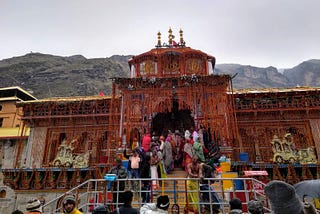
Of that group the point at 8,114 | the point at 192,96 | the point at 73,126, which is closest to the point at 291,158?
the point at 192,96

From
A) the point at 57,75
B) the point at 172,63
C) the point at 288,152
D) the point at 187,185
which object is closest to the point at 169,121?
the point at 172,63

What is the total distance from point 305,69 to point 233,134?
207 feet

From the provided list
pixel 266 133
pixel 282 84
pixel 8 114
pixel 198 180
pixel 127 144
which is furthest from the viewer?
pixel 282 84

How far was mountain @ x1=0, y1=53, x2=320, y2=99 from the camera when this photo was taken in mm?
43594

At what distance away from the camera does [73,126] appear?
53.5 ft

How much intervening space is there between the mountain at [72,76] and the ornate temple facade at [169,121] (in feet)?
86.4

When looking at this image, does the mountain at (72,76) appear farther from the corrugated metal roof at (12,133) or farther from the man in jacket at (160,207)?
the man in jacket at (160,207)

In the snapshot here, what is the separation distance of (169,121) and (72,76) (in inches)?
1467

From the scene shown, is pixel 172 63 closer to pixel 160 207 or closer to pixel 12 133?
pixel 160 207

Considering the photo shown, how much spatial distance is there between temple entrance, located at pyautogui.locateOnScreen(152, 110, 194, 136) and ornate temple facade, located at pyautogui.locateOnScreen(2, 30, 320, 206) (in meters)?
0.07

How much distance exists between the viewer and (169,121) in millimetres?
16203

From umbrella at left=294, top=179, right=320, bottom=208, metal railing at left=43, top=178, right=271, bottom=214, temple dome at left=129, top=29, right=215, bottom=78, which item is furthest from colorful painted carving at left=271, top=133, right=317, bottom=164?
temple dome at left=129, top=29, right=215, bottom=78

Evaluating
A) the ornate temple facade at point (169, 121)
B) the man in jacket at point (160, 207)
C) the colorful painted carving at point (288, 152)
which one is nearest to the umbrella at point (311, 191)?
the ornate temple facade at point (169, 121)

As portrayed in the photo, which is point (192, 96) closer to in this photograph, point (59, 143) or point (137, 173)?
point (137, 173)
